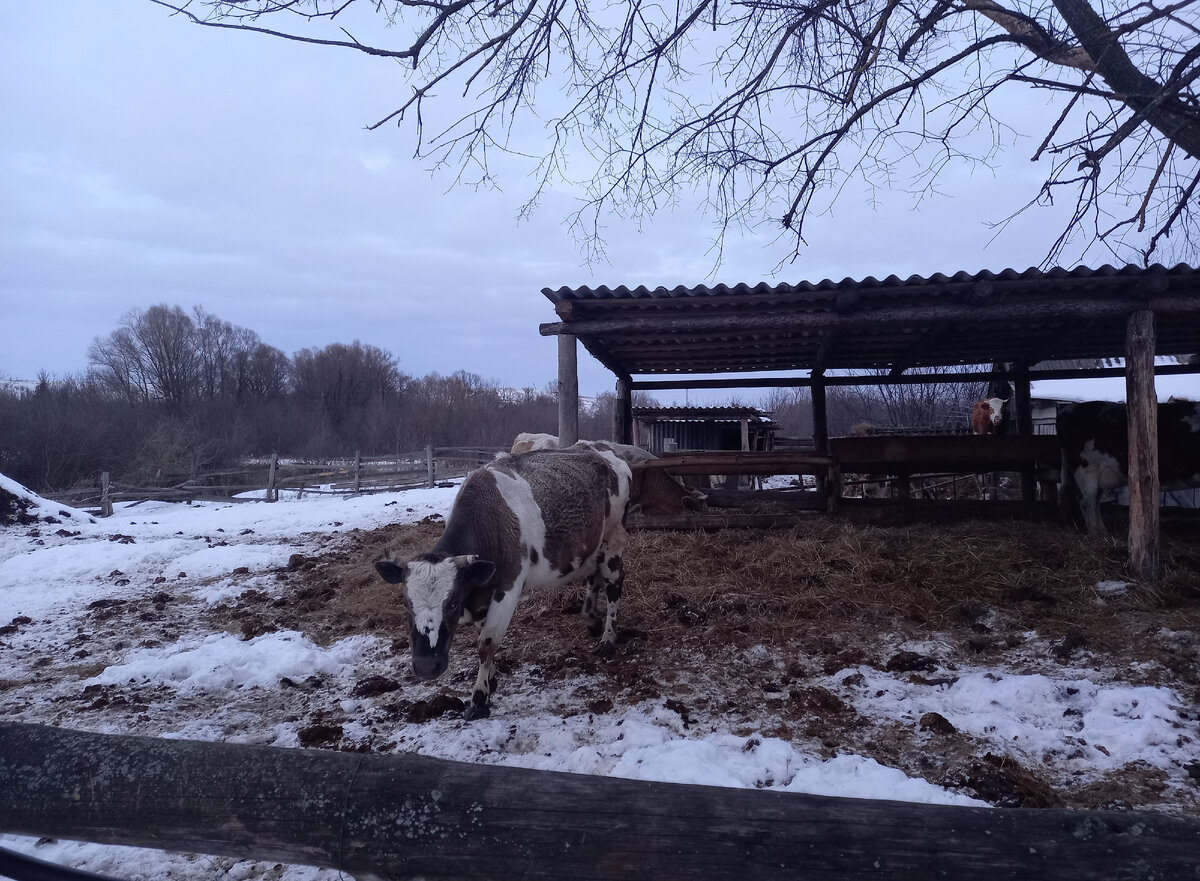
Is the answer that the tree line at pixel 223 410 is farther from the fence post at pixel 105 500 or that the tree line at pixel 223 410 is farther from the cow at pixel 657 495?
the cow at pixel 657 495

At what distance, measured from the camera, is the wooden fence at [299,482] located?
2389 cm

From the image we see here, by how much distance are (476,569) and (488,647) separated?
0.79 m

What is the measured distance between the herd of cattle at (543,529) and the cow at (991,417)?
210 inches

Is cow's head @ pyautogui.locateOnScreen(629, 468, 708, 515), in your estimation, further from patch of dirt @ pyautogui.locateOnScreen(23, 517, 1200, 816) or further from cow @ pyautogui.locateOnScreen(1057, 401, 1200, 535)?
cow @ pyautogui.locateOnScreen(1057, 401, 1200, 535)

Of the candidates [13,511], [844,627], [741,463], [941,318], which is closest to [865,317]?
[941,318]

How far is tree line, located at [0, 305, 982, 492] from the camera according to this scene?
104 ft

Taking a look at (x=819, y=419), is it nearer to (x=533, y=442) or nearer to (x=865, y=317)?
(x=865, y=317)

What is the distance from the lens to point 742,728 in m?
4.33

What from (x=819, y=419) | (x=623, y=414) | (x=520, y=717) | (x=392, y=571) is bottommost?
(x=520, y=717)

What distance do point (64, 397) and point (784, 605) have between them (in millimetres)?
49346

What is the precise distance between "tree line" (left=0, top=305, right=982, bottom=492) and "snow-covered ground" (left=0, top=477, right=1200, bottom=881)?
19.1m

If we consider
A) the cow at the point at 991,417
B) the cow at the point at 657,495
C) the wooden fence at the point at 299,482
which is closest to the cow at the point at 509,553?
the cow at the point at 657,495

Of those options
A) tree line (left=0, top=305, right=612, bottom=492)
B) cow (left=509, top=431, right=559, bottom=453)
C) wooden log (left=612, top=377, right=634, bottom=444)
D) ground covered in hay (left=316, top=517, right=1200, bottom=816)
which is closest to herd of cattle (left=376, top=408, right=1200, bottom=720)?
ground covered in hay (left=316, top=517, right=1200, bottom=816)

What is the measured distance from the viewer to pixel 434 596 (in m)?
4.19
